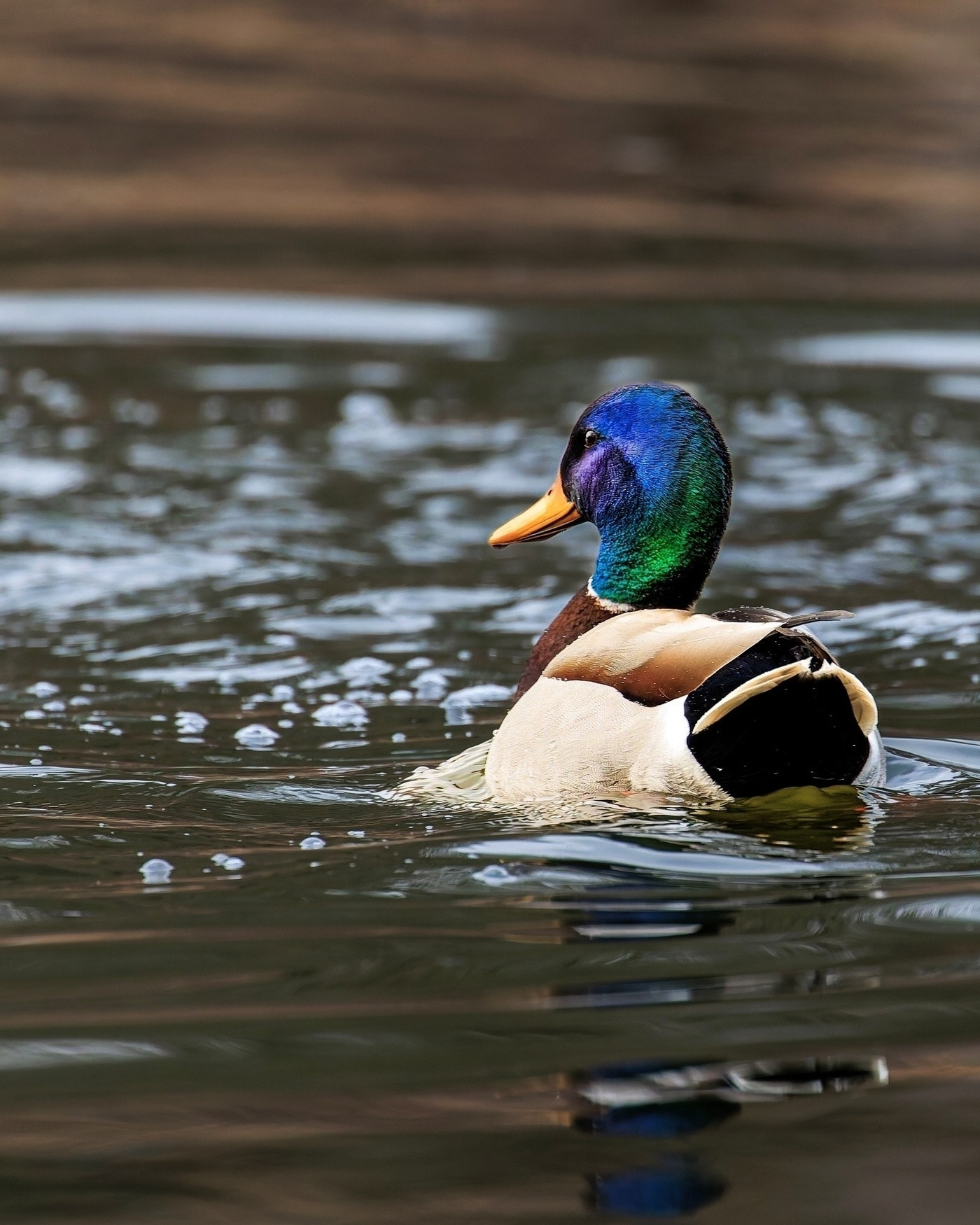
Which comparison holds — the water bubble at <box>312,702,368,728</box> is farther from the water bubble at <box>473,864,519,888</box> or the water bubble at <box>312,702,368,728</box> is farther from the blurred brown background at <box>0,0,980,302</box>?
the blurred brown background at <box>0,0,980,302</box>

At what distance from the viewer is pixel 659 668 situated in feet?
12.8

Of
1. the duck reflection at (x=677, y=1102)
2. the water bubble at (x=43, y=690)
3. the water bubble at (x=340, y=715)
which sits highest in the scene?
the duck reflection at (x=677, y=1102)

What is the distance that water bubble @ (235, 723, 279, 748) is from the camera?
485 centimetres

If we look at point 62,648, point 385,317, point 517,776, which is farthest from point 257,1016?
point 385,317

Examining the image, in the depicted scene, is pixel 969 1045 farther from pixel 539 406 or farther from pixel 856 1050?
pixel 539 406

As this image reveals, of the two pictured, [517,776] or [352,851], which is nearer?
[352,851]

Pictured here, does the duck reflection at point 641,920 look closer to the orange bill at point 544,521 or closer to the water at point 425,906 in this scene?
the water at point 425,906

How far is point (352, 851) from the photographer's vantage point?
12.6ft

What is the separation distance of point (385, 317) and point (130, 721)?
6.18m

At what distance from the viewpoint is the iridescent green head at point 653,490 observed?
439 cm

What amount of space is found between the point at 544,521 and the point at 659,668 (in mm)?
1021

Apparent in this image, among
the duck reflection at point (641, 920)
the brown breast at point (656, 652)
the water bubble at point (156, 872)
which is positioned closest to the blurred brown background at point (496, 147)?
the brown breast at point (656, 652)

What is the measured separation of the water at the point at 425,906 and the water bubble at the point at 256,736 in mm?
19

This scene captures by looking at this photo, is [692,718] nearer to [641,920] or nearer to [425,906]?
[641,920]
